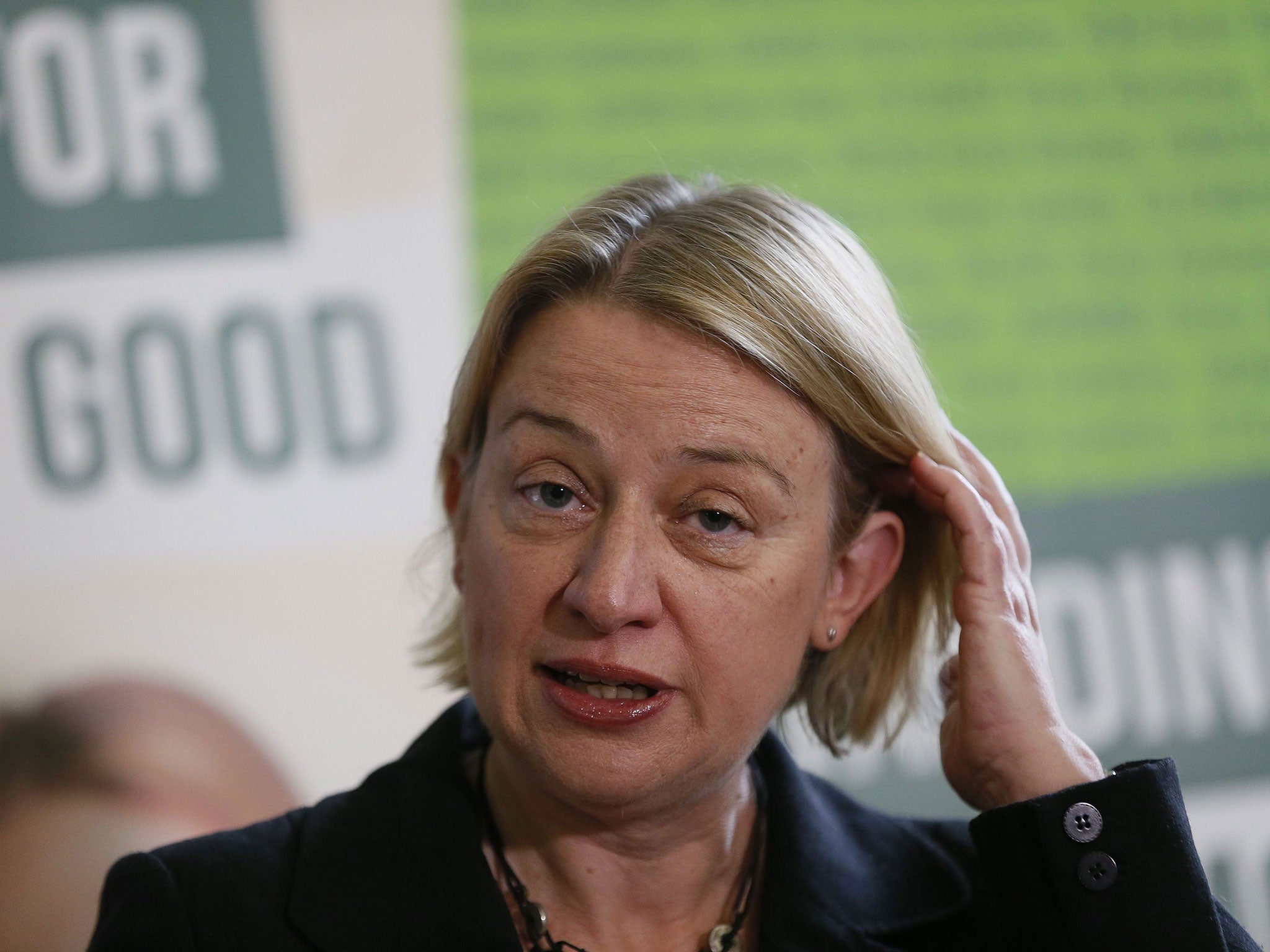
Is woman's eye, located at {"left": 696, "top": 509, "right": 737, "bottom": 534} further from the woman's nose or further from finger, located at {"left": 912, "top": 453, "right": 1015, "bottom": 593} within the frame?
finger, located at {"left": 912, "top": 453, "right": 1015, "bottom": 593}

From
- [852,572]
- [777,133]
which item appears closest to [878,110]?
[777,133]

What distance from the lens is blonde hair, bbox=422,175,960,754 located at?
5.20 ft

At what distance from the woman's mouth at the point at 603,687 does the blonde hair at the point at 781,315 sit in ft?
1.10

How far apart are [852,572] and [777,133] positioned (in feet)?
4.96

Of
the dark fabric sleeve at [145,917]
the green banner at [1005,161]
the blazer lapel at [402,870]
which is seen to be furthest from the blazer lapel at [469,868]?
the green banner at [1005,161]

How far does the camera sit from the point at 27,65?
2643mm

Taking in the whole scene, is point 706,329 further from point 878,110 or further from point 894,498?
point 878,110

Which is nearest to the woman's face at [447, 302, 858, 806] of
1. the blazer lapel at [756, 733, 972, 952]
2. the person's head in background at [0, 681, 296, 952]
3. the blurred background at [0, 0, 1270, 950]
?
the blazer lapel at [756, 733, 972, 952]

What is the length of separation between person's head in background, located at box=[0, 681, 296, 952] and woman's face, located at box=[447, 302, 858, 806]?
1.28m

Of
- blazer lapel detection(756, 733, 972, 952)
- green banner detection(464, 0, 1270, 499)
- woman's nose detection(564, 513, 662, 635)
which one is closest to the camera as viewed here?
woman's nose detection(564, 513, 662, 635)

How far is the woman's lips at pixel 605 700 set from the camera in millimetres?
1505

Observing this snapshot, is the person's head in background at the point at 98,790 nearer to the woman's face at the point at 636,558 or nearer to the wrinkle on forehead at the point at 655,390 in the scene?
the woman's face at the point at 636,558

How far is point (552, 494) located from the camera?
1577 mm

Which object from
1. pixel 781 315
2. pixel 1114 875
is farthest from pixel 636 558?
pixel 1114 875
